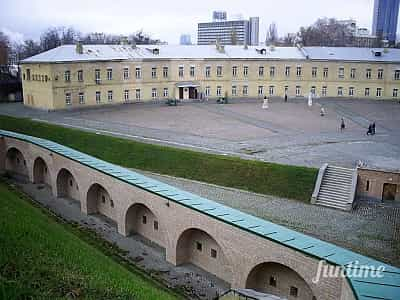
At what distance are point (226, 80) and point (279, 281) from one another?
46.4 m

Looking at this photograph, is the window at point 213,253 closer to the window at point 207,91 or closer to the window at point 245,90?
the window at point 207,91

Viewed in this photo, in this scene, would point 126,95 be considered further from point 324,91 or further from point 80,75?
point 324,91

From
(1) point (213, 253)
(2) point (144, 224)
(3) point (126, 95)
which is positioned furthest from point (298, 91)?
(1) point (213, 253)

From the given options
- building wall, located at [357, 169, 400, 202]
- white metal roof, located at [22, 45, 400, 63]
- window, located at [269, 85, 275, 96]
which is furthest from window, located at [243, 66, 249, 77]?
building wall, located at [357, 169, 400, 202]

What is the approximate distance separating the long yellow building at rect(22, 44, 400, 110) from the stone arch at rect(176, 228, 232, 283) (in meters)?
35.9

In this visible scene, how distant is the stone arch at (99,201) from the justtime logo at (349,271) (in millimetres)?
13716

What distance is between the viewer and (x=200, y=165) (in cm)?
2969

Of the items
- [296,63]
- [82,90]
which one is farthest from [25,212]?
[296,63]

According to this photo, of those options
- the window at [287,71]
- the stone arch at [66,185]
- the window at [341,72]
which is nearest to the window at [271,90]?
the window at [287,71]

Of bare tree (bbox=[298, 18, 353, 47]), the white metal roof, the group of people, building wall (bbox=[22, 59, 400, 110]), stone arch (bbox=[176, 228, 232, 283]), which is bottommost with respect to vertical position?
stone arch (bbox=[176, 228, 232, 283])

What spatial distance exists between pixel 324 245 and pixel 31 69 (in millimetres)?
44568

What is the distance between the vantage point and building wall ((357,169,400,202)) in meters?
25.3

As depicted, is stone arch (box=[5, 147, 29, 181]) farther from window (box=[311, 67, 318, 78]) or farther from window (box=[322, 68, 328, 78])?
window (box=[322, 68, 328, 78])

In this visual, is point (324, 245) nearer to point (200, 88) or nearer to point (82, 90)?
point (82, 90)
